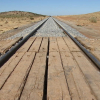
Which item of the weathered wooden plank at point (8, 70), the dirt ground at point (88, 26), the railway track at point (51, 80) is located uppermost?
the railway track at point (51, 80)

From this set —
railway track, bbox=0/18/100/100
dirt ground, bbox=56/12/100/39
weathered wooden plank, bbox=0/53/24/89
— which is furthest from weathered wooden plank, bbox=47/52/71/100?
dirt ground, bbox=56/12/100/39

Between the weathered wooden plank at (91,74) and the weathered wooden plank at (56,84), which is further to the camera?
the weathered wooden plank at (91,74)

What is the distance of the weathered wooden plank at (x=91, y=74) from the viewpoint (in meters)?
2.02

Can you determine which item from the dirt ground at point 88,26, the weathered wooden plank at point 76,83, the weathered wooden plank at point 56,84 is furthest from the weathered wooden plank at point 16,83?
the dirt ground at point 88,26

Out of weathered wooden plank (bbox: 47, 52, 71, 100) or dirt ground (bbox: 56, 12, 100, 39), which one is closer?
weathered wooden plank (bbox: 47, 52, 71, 100)

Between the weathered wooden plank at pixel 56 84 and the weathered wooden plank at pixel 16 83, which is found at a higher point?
the weathered wooden plank at pixel 56 84

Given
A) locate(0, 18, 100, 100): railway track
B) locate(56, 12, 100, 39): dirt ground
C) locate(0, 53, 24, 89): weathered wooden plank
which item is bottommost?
locate(56, 12, 100, 39): dirt ground

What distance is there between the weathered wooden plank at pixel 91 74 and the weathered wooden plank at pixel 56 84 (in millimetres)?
407

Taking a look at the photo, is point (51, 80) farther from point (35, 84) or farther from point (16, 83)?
point (16, 83)

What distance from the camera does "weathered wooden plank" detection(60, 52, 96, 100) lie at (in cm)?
184

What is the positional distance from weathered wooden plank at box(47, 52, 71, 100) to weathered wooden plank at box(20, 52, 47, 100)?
0.13m

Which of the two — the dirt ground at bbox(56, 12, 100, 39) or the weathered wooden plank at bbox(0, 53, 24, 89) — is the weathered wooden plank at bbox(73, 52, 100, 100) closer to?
Result: the weathered wooden plank at bbox(0, 53, 24, 89)

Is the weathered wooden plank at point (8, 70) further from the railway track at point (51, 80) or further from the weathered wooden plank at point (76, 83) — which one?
the weathered wooden plank at point (76, 83)

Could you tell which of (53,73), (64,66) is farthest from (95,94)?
(64,66)
